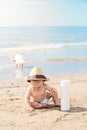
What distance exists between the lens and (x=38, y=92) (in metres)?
5.95

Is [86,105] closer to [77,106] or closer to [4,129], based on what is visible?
[77,106]

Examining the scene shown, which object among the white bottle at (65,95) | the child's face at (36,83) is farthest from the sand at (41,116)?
the child's face at (36,83)

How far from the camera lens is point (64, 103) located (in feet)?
18.7

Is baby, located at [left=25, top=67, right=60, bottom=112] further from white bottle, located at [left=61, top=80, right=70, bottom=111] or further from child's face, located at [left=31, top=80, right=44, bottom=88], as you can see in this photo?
white bottle, located at [left=61, top=80, right=70, bottom=111]

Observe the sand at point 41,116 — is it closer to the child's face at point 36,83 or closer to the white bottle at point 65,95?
the white bottle at point 65,95

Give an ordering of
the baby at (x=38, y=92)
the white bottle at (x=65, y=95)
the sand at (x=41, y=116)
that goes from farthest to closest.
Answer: the baby at (x=38, y=92) → the white bottle at (x=65, y=95) → the sand at (x=41, y=116)

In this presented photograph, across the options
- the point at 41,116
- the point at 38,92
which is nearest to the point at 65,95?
the point at 38,92

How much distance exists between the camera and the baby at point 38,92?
584 centimetres

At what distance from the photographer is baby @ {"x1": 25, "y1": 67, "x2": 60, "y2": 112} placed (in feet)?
19.2

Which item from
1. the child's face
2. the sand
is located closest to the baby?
the child's face

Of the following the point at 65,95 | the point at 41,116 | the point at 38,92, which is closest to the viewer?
the point at 41,116

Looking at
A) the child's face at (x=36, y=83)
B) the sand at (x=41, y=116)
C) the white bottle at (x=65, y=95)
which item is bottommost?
the sand at (x=41, y=116)

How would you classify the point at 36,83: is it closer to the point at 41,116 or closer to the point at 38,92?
the point at 38,92

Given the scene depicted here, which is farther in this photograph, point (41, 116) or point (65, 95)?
point (65, 95)
